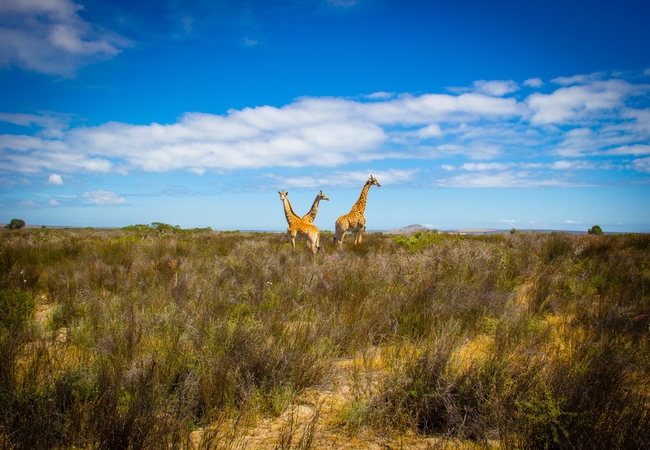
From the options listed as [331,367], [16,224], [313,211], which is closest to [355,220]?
[313,211]

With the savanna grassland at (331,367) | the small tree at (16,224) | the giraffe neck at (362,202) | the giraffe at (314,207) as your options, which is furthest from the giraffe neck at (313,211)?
the small tree at (16,224)

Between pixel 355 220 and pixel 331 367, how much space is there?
31.8ft

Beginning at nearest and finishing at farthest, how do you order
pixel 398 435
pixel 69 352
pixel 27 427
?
1. pixel 27 427
2. pixel 398 435
3. pixel 69 352

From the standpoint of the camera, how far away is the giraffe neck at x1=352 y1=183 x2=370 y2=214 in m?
13.3

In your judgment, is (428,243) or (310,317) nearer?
(310,317)

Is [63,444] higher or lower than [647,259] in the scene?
lower

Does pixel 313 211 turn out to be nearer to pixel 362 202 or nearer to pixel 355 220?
pixel 355 220

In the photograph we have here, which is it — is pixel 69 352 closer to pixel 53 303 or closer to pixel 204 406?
pixel 204 406

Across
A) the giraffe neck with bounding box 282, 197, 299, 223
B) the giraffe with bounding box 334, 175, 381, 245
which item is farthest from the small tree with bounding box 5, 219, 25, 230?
the giraffe with bounding box 334, 175, 381, 245

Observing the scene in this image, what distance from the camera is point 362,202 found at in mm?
13508

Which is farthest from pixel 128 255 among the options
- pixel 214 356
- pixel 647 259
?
pixel 647 259

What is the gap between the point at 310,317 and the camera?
14.7ft

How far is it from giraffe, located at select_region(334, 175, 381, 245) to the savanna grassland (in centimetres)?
663

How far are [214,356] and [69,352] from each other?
1.84 metres
